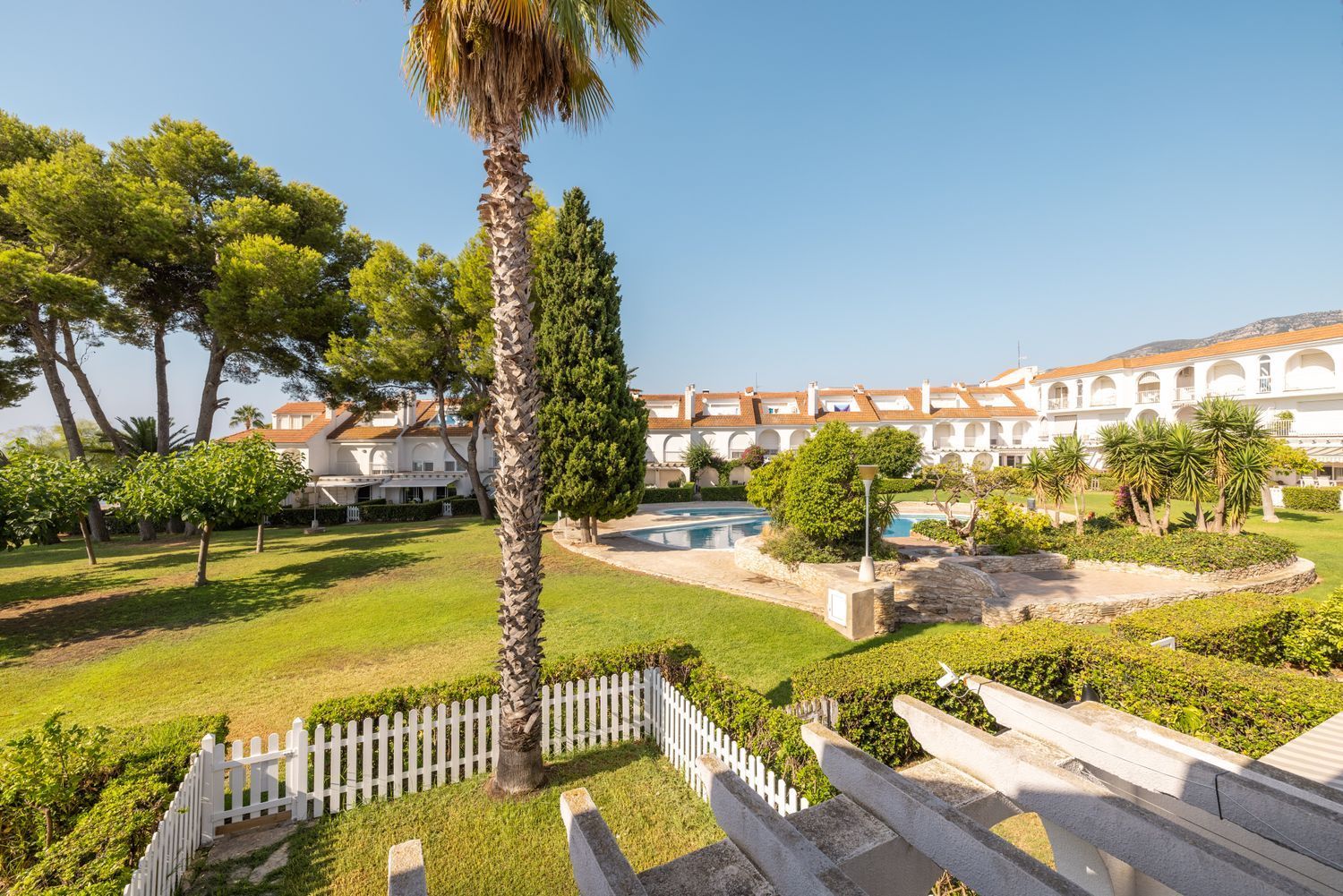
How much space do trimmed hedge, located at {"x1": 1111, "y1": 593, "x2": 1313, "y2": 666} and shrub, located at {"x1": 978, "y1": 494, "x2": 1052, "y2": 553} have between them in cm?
702

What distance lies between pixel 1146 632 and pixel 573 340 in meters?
17.4

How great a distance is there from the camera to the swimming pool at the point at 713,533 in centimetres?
2350

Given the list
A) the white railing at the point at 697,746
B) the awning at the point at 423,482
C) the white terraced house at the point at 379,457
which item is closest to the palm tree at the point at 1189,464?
the white railing at the point at 697,746

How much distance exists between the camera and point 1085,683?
7211 mm

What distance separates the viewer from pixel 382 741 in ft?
19.4

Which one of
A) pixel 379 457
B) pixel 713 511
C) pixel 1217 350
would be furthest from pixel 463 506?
pixel 1217 350

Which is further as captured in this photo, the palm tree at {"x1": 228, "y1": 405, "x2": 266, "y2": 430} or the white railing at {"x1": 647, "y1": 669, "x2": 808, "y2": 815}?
the palm tree at {"x1": 228, "y1": 405, "x2": 266, "y2": 430}

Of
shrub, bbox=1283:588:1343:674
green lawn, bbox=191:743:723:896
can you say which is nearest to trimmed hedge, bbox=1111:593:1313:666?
shrub, bbox=1283:588:1343:674

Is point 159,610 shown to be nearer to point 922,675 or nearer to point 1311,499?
point 922,675

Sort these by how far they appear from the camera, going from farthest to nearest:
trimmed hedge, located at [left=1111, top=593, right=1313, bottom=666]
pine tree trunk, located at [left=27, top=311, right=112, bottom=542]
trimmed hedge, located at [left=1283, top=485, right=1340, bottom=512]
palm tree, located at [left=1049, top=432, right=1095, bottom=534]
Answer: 1. trimmed hedge, located at [left=1283, top=485, right=1340, bottom=512]
2. pine tree trunk, located at [left=27, top=311, right=112, bottom=542]
3. palm tree, located at [left=1049, top=432, right=1095, bottom=534]
4. trimmed hedge, located at [left=1111, top=593, right=1313, bottom=666]

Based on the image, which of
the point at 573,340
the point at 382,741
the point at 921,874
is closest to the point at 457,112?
the point at 382,741

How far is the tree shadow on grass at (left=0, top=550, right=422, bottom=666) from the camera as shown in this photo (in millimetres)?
11102

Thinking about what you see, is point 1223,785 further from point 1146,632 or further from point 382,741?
point 1146,632

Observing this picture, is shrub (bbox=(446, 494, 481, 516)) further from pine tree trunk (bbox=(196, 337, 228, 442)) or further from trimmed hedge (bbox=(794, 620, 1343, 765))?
trimmed hedge (bbox=(794, 620, 1343, 765))
